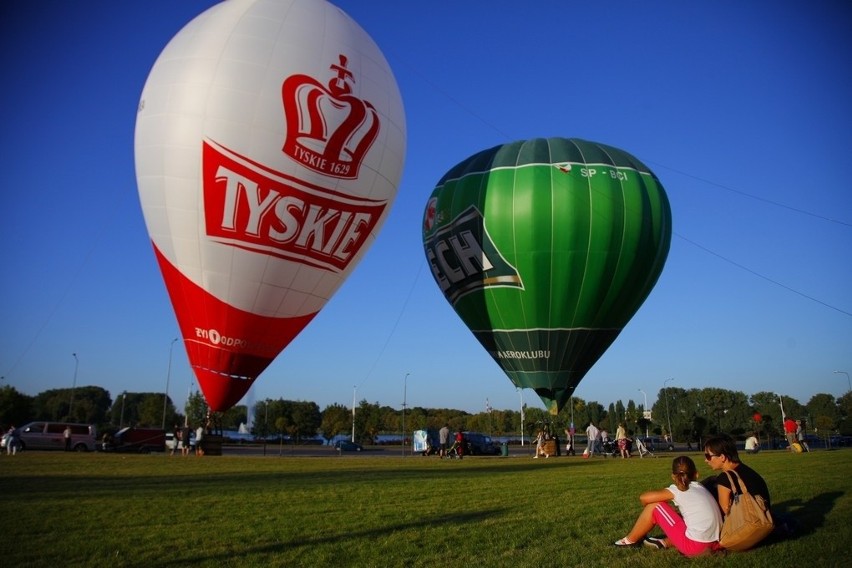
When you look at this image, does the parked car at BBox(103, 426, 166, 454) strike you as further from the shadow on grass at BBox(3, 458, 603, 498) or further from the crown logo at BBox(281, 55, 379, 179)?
the crown logo at BBox(281, 55, 379, 179)

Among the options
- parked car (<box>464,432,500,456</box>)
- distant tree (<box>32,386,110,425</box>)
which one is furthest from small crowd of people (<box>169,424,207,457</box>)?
distant tree (<box>32,386,110,425</box>)

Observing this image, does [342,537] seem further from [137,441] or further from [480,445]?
[137,441]

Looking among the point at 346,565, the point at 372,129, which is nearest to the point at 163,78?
the point at 372,129

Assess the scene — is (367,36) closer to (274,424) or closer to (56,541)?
(56,541)

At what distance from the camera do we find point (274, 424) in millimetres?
78625

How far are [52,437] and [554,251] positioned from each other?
2710 cm

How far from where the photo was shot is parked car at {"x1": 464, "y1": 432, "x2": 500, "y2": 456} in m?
34.6

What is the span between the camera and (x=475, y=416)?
102062 mm

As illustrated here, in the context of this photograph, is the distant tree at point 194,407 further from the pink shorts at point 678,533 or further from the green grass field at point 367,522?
the pink shorts at point 678,533

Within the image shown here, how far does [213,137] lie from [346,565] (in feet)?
35.6

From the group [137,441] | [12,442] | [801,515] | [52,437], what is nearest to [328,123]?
[801,515]

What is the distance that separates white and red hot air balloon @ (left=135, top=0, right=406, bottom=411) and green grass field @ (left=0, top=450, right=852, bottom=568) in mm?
3848

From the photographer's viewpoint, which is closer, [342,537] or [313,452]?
[342,537]

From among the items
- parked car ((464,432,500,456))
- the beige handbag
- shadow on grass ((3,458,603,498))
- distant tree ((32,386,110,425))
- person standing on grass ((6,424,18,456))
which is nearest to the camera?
the beige handbag
